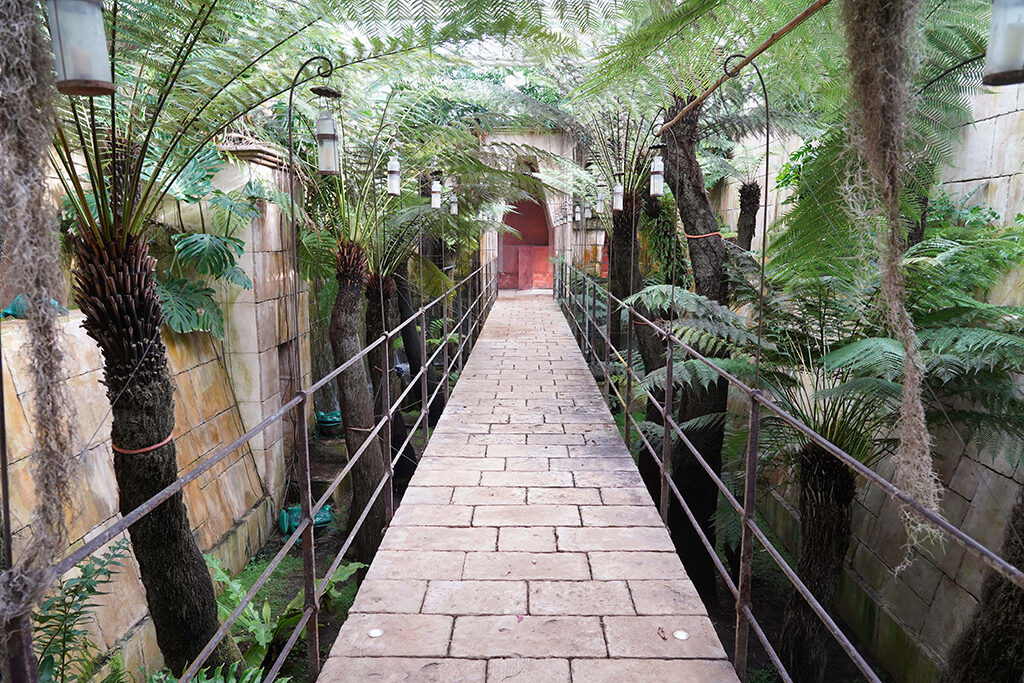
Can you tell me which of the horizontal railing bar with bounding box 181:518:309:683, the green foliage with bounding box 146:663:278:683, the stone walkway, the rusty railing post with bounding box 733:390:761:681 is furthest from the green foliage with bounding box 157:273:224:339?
the rusty railing post with bounding box 733:390:761:681

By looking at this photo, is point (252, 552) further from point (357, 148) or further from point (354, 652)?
point (354, 652)

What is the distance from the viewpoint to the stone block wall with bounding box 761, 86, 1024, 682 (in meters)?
3.50

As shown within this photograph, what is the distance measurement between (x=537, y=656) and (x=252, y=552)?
4.71m

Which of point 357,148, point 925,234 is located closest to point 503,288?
point 357,148

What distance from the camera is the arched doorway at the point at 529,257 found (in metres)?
20.0

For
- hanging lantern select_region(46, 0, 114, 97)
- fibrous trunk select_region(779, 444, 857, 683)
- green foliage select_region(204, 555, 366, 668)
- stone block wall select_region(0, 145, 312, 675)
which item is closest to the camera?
hanging lantern select_region(46, 0, 114, 97)

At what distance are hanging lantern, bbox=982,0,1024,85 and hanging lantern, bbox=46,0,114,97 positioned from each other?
1.65m

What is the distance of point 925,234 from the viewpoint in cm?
396

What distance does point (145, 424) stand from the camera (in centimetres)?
261

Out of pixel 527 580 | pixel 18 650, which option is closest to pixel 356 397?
pixel 527 580

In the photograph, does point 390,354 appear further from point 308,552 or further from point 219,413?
point 308,552

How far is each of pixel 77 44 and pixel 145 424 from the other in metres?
1.62

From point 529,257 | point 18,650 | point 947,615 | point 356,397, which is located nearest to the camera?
point 18,650

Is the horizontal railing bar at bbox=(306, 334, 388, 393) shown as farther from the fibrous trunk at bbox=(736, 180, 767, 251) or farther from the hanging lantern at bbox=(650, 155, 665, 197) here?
the fibrous trunk at bbox=(736, 180, 767, 251)
